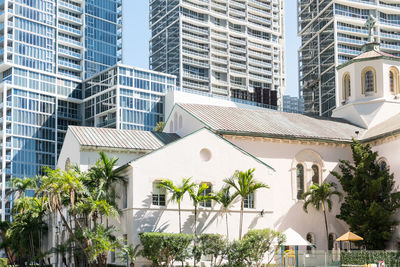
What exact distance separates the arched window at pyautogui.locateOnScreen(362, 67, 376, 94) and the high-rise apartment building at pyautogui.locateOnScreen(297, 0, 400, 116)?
3265 inches

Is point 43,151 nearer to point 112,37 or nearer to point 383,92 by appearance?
point 112,37

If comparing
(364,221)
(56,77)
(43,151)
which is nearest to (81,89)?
(56,77)

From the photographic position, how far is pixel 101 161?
41.3m

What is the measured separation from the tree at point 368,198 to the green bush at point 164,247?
15.0 m

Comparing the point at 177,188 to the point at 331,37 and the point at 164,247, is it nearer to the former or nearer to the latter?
the point at 164,247

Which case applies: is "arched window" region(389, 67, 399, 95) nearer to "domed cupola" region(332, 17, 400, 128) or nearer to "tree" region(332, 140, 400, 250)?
"domed cupola" region(332, 17, 400, 128)

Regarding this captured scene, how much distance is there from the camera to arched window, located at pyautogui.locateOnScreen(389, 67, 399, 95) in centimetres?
5572

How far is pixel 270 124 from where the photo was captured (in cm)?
5069

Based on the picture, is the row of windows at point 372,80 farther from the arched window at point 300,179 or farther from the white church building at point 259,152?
the arched window at point 300,179

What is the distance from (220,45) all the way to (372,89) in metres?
105

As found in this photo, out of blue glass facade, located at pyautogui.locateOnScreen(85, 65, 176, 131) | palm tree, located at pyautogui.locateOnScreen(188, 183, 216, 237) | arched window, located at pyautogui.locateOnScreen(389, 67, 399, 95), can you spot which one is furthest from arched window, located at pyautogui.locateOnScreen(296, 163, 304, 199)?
blue glass facade, located at pyautogui.locateOnScreen(85, 65, 176, 131)

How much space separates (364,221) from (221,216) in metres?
11.1

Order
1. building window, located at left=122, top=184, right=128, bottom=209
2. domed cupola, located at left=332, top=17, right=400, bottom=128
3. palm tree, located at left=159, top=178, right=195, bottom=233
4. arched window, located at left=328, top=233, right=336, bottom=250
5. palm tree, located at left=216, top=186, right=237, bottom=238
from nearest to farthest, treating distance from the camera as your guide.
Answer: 1. palm tree, located at left=159, top=178, right=195, bottom=233
2. palm tree, located at left=216, top=186, right=237, bottom=238
3. building window, located at left=122, top=184, right=128, bottom=209
4. arched window, located at left=328, top=233, right=336, bottom=250
5. domed cupola, located at left=332, top=17, right=400, bottom=128

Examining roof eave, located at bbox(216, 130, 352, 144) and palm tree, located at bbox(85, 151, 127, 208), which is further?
roof eave, located at bbox(216, 130, 352, 144)
